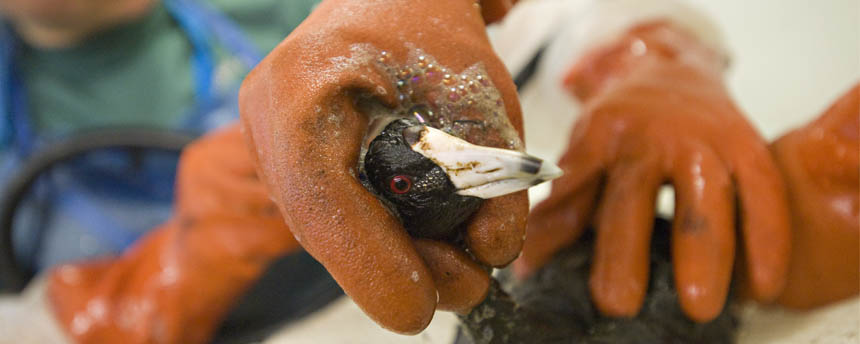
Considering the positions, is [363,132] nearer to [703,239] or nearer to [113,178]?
[703,239]

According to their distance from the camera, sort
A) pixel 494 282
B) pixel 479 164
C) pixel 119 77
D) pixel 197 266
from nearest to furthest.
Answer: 1. pixel 479 164
2. pixel 494 282
3. pixel 197 266
4. pixel 119 77

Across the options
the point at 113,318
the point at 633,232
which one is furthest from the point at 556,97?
the point at 113,318

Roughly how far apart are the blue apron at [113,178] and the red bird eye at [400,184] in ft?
2.43

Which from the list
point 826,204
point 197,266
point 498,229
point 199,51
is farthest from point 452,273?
point 199,51

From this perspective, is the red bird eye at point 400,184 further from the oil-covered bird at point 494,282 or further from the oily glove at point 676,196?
the oily glove at point 676,196

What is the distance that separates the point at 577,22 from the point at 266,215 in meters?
0.50

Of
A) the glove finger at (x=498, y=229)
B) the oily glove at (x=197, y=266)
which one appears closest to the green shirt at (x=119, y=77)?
the oily glove at (x=197, y=266)

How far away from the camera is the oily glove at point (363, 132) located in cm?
26

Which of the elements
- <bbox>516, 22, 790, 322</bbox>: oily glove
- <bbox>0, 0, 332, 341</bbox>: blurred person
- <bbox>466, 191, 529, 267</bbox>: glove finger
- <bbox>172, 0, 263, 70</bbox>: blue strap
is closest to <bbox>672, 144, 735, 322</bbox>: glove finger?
<bbox>516, 22, 790, 322</bbox>: oily glove

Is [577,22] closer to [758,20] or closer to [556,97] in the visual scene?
[556,97]

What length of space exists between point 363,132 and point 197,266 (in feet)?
1.70

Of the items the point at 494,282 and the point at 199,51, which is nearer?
the point at 494,282

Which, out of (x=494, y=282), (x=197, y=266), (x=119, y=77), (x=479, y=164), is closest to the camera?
(x=479, y=164)

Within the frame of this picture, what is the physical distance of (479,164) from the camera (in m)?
0.26
